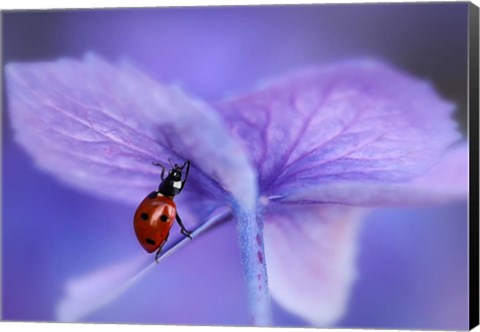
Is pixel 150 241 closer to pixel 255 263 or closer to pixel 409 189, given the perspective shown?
pixel 255 263

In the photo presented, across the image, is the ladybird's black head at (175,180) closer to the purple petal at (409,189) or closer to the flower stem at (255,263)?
the flower stem at (255,263)

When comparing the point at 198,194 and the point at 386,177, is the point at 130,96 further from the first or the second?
the point at 386,177

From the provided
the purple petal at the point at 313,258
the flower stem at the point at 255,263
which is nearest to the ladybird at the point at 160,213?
the flower stem at the point at 255,263

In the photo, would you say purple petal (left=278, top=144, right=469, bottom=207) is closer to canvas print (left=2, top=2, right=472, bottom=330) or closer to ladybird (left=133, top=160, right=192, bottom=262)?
canvas print (left=2, top=2, right=472, bottom=330)

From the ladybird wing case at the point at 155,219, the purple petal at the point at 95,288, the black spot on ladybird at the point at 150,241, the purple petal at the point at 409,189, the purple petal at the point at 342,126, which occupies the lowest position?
the purple petal at the point at 95,288

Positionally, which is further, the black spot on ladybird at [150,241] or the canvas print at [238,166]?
the black spot on ladybird at [150,241]

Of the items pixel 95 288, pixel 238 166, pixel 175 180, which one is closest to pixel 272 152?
pixel 238 166
